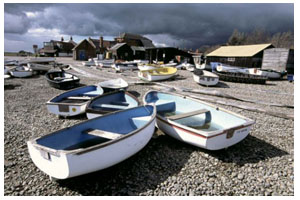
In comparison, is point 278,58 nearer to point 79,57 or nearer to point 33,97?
point 33,97

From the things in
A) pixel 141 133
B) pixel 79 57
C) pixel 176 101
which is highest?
pixel 79 57

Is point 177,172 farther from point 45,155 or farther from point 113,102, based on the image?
point 113,102

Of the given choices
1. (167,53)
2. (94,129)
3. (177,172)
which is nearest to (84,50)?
(167,53)

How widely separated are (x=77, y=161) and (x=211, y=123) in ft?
15.2

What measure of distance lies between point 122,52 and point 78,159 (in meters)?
42.4

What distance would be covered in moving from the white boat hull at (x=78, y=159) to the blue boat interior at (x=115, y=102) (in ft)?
11.3

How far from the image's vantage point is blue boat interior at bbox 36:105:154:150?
3892mm

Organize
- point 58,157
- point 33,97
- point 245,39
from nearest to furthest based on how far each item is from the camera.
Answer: point 58,157 < point 33,97 < point 245,39

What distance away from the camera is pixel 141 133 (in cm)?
423

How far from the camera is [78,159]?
3.13m

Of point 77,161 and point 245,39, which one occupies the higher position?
point 245,39

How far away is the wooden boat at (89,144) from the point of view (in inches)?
122

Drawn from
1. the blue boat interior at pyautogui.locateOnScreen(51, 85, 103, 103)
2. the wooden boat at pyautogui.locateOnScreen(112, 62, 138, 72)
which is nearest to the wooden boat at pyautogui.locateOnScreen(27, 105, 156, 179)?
the blue boat interior at pyautogui.locateOnScreen(51, 85, 103, 103)
